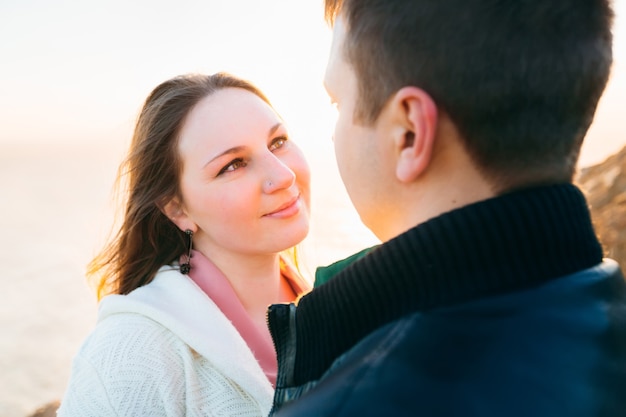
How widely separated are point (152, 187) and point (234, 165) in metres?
0.41

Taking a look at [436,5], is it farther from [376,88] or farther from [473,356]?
[473,356]

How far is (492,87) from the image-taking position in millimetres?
984

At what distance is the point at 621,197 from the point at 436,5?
3.30m

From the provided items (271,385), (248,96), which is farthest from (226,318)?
(248,96)

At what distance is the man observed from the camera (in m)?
0.85

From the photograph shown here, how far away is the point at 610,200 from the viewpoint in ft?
12.6

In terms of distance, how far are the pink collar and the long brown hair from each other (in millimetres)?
160

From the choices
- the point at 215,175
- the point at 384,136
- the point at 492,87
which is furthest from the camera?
Result: the point at 215,175

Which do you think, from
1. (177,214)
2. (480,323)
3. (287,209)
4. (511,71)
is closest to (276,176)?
(287,209)

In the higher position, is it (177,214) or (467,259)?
(467,259)

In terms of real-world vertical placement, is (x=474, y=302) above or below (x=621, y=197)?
above

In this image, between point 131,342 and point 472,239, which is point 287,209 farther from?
point 472,239

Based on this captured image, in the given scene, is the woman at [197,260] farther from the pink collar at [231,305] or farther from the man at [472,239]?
the man at [472,239]

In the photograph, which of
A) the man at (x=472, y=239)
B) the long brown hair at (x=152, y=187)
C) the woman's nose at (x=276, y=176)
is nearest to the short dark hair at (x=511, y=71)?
the man at (x=472, y=239)
